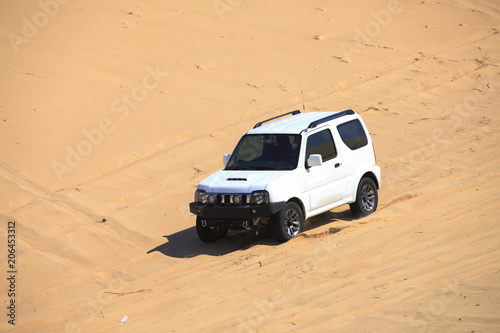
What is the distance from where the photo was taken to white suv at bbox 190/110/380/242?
9.75 metres

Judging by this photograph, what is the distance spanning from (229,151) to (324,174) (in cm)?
433

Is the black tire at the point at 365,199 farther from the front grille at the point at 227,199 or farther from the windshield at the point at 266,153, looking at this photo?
the front grille at the point at 227,199

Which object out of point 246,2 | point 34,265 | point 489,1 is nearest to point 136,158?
point 34,265

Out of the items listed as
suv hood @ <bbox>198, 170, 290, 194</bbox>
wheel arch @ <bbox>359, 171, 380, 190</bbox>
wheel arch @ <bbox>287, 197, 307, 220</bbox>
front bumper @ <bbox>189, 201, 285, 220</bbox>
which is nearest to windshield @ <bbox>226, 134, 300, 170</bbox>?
suv hood @ <bbox>198, 170, 290, 194</bbox>

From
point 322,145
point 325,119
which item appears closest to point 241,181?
point 322,145

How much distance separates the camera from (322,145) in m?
10.6

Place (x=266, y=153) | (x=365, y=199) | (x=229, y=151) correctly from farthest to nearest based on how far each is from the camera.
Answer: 1. (x=229, y=151)
2. (x=365, y=199)
3. (x=266, y=153)

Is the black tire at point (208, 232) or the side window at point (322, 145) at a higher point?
the side window at point (322, 145)

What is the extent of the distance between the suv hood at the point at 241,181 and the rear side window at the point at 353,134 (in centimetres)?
146

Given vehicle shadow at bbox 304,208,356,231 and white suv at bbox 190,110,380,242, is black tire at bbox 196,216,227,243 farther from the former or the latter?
vehicle shadow at bbox 304,208,356,231

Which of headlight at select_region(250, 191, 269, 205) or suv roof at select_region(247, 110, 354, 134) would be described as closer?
headlight at select_region(250, 191, 269, 205)

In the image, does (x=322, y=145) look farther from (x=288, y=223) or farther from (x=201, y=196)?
(x=201, y=196)

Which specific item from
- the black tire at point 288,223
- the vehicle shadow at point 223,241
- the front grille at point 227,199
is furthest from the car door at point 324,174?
the front grille at point 227,199

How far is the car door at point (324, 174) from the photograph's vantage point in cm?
1030
